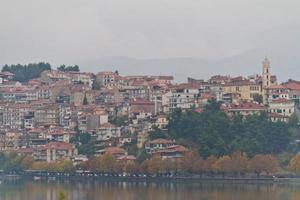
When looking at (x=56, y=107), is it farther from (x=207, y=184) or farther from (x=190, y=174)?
(x=207, y=184)

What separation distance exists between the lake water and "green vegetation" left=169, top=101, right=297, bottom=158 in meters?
4.49

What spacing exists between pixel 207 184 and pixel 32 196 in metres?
8.81

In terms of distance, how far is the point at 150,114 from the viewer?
5878cm

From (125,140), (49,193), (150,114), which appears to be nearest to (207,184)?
(49,193)

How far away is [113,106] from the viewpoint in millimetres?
62875

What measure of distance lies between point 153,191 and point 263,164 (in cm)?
744

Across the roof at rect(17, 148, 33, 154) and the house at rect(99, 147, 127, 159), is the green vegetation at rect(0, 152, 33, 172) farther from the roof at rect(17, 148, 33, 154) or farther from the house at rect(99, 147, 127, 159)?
the house at rect(99, 147, 127, 159)

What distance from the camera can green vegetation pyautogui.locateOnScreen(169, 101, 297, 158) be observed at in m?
47.2

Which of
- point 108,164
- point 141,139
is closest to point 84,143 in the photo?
point 141,139

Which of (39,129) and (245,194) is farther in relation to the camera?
(39,129)

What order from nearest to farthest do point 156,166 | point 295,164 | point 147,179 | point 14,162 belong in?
point 295,164, point 156,166, point 147,179, point 14,162

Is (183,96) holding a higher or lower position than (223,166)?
higher

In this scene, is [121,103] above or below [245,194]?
above

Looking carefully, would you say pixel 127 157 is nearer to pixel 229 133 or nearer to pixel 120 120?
pixel 229 133
